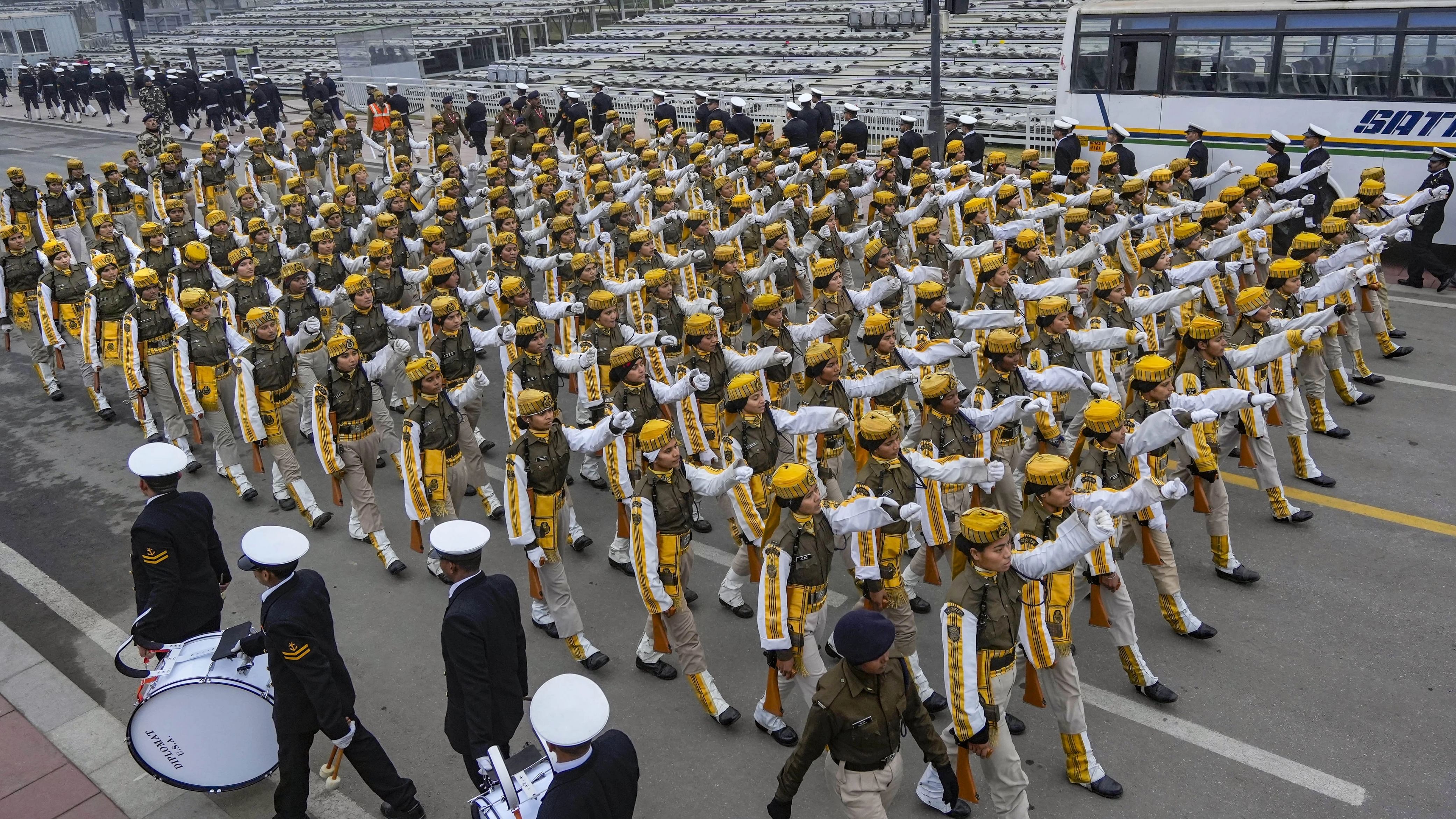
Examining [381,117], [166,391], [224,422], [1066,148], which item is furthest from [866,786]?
[381,117]

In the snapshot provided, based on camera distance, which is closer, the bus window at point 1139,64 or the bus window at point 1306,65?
the bus window at point 1306,65

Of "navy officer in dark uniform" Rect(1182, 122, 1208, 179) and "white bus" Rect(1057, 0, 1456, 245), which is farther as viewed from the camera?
"navy officer in dark uniform" Rect(1182, 122, 1208, 179)

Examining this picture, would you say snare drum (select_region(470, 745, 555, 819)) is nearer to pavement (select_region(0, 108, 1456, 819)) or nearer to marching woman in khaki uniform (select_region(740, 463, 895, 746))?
pavement (select_region(0, 108, 1456, 819))

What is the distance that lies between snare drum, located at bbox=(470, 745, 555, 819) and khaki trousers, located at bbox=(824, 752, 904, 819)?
1.38m

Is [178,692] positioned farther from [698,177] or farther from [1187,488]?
[698,177]

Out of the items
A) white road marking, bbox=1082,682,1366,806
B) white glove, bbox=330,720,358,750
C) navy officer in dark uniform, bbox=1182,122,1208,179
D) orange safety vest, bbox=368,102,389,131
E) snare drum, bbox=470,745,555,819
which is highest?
orange safety vest, bbox=368,102,389,131

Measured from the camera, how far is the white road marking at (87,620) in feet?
20.3

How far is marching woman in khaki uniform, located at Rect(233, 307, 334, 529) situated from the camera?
30.6ft

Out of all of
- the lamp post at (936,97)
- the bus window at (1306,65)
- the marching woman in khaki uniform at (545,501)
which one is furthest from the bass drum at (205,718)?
the bus window at (1306,65)

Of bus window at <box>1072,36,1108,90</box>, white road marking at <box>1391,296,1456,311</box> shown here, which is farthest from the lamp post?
white road marking at <box>1391,296,1456,311</box>

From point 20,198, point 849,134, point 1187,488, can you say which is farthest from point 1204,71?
point 20,198

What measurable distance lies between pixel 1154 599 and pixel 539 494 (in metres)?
4.68

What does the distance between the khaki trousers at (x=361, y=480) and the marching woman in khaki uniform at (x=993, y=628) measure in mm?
5490

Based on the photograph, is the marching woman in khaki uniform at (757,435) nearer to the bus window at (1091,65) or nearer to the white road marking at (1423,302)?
the white road marking at (1423,302)
